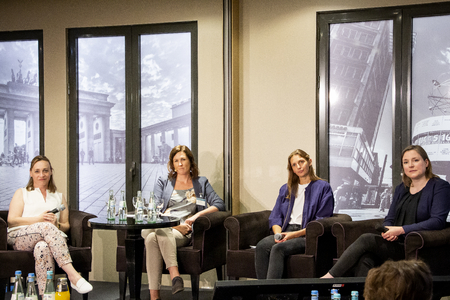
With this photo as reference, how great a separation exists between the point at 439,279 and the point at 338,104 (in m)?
3.46

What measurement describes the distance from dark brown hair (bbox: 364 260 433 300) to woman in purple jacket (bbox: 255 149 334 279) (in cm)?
248

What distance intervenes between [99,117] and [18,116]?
91cm

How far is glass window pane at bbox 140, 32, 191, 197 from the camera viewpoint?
5.14 m

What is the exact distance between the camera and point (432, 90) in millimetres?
4574

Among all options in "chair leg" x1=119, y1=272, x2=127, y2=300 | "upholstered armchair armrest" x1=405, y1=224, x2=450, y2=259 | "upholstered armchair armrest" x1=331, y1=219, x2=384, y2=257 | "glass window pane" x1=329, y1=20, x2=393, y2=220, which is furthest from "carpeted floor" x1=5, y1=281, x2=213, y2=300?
"upholstered armchair armrest" x1=405, y1=224, x2=450, y2=259

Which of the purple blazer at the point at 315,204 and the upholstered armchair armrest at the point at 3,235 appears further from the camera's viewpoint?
the purple blazer at the point at 315,204

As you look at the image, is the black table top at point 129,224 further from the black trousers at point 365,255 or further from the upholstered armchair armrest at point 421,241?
the upholstered armchair armrest at point 421,241

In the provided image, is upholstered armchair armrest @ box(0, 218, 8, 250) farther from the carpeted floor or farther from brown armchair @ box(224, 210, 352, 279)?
brown armchair @ box(224, 210, 352, 279)

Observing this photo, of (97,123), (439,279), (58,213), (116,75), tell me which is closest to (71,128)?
(97,123)

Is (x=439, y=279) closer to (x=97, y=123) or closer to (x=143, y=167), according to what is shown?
(x=143, y=167)

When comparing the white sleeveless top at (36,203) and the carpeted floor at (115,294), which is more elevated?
the white sleeveless top at (36,203)

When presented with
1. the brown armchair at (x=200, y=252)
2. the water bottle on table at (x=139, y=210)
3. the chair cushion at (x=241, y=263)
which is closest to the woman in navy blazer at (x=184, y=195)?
the brown armchair at (x=200, y=252)

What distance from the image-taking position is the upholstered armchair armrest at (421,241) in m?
3.27

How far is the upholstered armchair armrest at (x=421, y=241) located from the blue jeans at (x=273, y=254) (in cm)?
80
